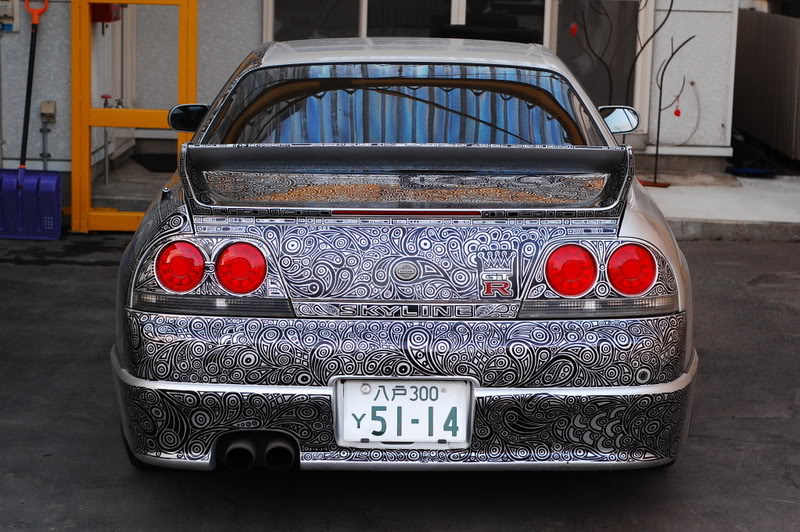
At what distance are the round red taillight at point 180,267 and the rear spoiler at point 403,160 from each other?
33 cm

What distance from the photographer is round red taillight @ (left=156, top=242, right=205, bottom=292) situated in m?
3.49

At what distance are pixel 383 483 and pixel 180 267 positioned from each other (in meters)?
1.18

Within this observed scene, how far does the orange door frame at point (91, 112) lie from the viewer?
8.66 meters

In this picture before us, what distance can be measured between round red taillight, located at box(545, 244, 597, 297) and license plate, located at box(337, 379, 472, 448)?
1.27ft

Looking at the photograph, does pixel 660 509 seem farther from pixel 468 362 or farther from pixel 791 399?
pixel 791 399

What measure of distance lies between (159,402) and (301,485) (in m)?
0.87

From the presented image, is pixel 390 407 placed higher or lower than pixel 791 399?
higher

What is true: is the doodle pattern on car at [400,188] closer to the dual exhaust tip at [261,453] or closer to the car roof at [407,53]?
the dual exhaust tip at [261,453]

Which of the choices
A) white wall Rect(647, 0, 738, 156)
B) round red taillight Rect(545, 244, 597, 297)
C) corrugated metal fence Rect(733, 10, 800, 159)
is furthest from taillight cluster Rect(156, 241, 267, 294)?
corrugated metal fence Rect(733, 10, 800, 159)

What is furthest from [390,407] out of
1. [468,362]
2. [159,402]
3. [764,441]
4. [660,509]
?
[764,441]

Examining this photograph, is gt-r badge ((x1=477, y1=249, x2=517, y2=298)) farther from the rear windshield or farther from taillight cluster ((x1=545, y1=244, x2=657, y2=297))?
the rear windshield

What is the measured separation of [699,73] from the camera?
11148 millimetres

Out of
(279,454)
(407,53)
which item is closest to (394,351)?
(279,454)

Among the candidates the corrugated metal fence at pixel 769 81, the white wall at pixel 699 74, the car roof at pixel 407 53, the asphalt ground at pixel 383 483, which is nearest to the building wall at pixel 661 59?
the white wall at pixel 699 74
